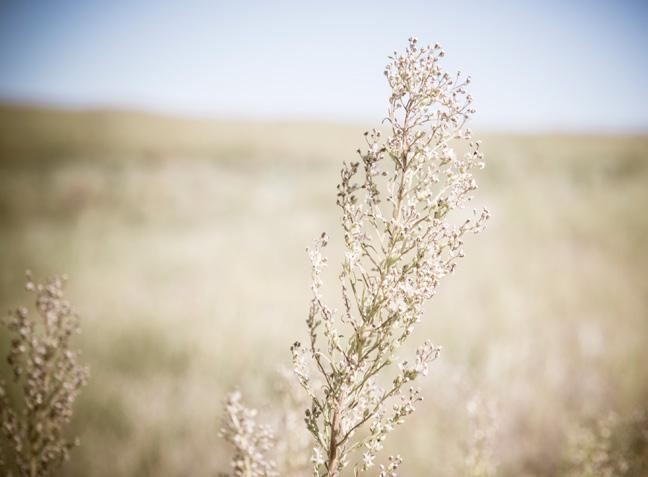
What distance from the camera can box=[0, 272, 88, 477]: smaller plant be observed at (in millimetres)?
1693

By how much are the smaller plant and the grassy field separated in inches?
43.7

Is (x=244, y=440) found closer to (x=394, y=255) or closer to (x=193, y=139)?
(x=394, y=255)

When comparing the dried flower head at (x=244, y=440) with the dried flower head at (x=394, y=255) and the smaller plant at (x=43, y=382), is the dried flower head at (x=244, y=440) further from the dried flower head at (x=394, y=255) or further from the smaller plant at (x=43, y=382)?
the smaller plant at (x=43, y=382)

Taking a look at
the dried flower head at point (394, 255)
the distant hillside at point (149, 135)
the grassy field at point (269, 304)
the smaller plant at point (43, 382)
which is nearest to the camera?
the dried flower head at point (394, 255)

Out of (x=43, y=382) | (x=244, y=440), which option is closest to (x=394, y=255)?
(x=244, y=440)

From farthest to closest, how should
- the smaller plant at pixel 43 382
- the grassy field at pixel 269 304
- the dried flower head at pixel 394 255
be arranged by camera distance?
the grassy field at pixel 269 304 < the smaller plant at pixel 43 382 < the dried flower head at pixel 394 255

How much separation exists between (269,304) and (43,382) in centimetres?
756

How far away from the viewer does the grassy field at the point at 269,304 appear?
5332 millimetres

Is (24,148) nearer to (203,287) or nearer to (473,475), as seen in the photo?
(203,287)

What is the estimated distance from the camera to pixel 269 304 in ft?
30.6

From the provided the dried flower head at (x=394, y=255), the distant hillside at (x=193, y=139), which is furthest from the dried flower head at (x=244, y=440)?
the distant hillside at (x=193, y=139)

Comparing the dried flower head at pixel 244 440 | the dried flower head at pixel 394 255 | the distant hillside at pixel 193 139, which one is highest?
the distant hillside at pixel 193 139

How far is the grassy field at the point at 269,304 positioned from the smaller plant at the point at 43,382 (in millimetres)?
1111

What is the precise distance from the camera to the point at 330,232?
48.3 ft
